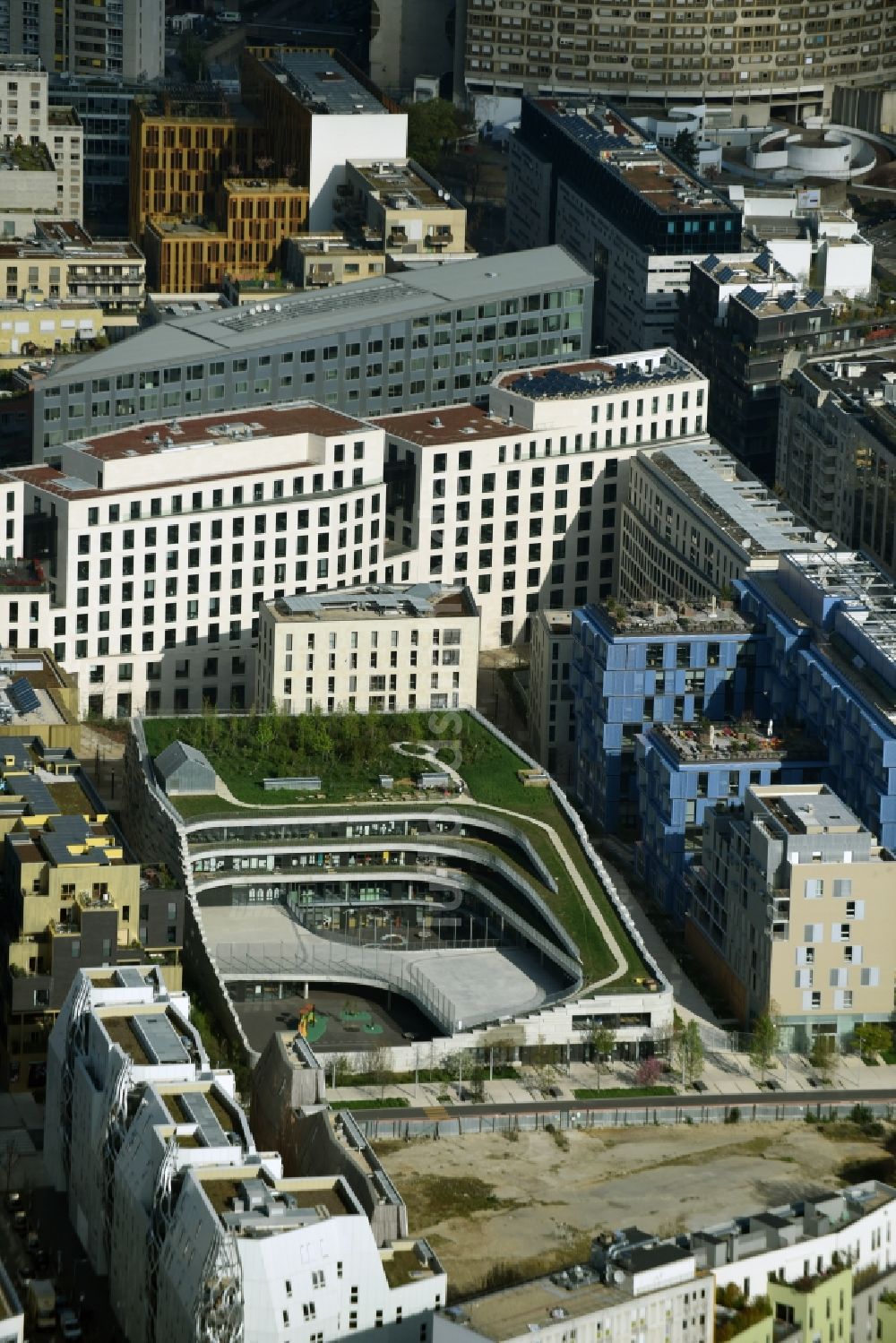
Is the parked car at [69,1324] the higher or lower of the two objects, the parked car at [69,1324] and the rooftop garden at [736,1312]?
the lower

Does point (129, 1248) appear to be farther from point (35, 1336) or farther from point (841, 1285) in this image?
point (841, 1285)

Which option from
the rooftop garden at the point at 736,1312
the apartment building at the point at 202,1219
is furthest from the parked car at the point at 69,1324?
the rooftop garden at the point at 736,1312

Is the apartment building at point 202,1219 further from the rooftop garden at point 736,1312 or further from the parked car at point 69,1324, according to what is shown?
the rooftop garden at point 736,1312

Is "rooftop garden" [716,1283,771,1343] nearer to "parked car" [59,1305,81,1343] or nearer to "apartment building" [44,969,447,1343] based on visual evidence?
"apartment building" [44,969,447,1343]

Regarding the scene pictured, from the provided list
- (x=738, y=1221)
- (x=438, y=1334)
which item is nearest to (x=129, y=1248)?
(x=438, y=1334)

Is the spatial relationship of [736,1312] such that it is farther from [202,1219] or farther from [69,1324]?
[69,1324]

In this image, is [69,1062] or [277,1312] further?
[69,1062]

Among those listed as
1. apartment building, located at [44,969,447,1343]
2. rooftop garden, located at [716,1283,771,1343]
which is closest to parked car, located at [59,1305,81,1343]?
apartment building, located at [44,969,447,1343]

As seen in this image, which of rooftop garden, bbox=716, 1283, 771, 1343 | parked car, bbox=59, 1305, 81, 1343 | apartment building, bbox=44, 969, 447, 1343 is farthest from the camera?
parked car, bbox=59, 1305, 81, 1343
